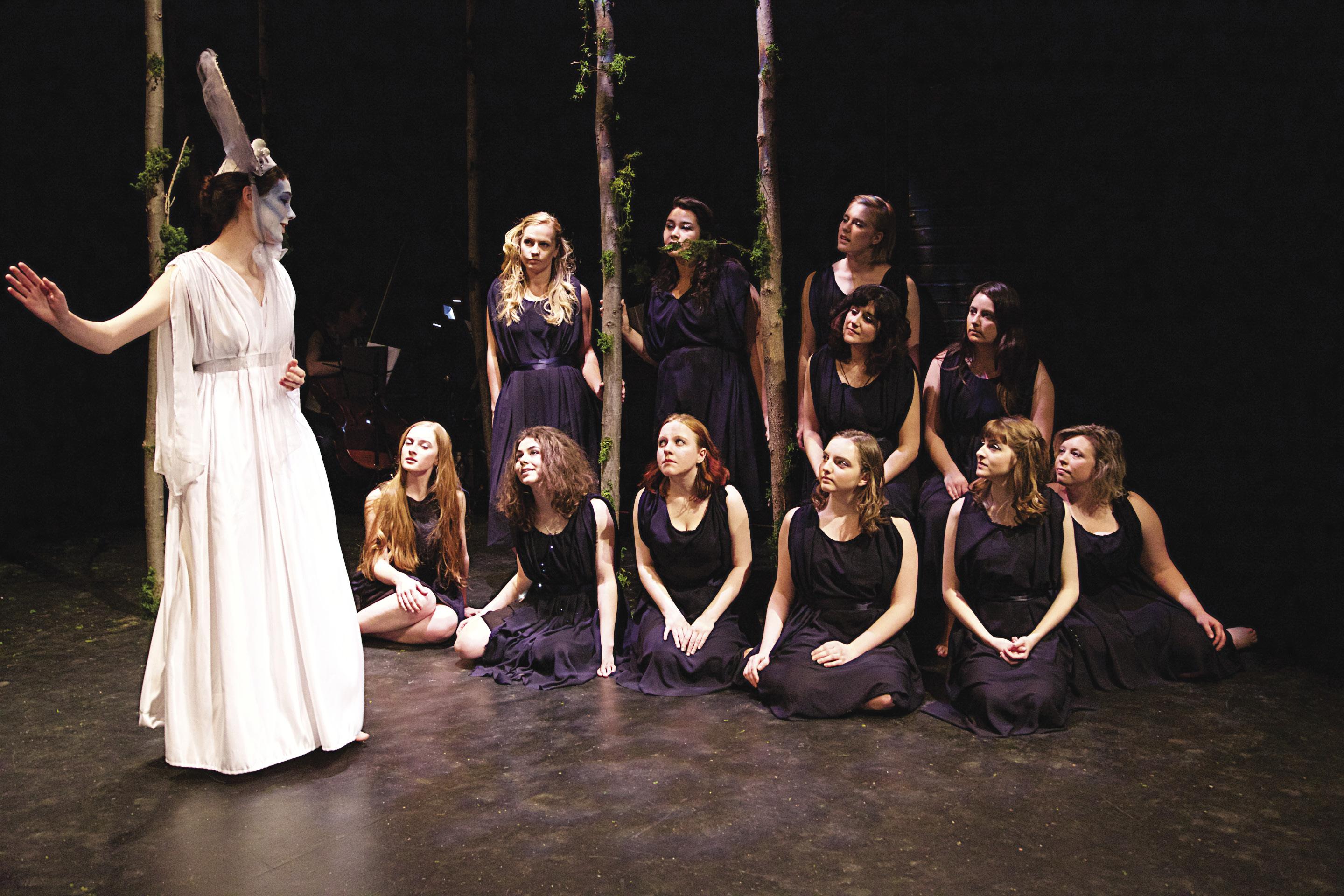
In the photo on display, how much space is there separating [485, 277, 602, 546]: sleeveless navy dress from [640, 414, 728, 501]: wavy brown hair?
627 millimetres

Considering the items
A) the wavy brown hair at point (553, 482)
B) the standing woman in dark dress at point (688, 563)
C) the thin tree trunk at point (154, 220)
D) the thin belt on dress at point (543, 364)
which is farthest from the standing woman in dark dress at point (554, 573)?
the thin tree trunk at point (154, 220)

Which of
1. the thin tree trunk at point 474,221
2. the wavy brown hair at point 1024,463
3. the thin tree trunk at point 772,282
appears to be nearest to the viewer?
the wavy brown hair at point 1024,463

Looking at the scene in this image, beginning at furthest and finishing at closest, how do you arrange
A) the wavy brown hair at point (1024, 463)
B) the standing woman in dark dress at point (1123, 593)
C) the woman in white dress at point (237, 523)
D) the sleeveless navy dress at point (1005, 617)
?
the standing woman in dark dress at point (1123, 593) → the wavy brown hair at point (1024, 463) → the sleeveless navy dress at point (1005, 617) → the woman in white dress at point (237, 523)

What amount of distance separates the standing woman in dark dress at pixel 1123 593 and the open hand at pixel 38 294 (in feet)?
10.9

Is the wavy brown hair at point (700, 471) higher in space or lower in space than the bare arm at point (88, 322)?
lower

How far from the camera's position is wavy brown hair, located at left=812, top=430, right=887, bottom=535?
150 inches

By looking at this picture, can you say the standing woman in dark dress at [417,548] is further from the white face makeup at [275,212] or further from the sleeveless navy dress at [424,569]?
the white face makeup at [275,212]

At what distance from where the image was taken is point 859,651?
12.2 feet

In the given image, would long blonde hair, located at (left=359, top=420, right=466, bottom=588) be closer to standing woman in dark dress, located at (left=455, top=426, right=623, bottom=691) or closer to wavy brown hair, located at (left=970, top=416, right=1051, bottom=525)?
standing woman in dark dress, located at (left=455, top=426, right=623, bottom=691)

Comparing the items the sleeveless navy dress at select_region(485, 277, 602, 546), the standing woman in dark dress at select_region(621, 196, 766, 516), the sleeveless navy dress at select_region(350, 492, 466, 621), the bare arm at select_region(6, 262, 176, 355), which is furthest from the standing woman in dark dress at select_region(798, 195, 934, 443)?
the bare arm at select_region(6, 262, 176, 355)

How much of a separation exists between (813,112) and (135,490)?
16.8 feet

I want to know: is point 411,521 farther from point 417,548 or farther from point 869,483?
point 869,483

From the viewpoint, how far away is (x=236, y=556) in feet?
10.3

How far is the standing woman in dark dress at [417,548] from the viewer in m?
4.42
